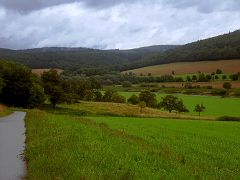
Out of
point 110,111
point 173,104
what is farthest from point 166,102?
point 110,111

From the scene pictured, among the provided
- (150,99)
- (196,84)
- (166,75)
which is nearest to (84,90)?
(150,99)

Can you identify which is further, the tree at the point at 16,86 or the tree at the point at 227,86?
the tree at the point at 227,86

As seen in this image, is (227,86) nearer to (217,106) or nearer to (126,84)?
(217,106)

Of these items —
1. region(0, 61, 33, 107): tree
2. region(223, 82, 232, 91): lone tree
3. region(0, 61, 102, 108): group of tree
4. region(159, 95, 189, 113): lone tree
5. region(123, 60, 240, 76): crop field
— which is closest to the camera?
region(0, 61, 102, 108): group of tree

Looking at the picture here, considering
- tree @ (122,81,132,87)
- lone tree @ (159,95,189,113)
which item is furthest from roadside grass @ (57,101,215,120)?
tree @ (122,81,132,87)

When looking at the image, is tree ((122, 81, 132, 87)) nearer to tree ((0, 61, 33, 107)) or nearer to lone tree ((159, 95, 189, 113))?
lone tree ((159, 95, 189, 113))

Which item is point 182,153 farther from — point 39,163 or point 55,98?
point 55,98

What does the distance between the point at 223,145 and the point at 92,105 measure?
70497 mm

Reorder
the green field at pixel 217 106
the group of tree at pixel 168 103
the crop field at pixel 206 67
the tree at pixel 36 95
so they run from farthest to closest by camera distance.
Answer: the crop field at pixel 206 67, the group of tree at pixel 168 103, the green field at pixel 217 106, the tree at pixel 36 95

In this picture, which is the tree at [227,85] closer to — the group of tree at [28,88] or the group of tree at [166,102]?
the group of tree at [166,102]

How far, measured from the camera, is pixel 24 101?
89500mm

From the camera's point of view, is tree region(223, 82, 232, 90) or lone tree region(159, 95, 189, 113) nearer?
lone tree region(159, 95, 189, 113)

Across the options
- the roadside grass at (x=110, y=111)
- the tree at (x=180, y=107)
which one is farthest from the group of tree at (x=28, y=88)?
the tree at (x=180, y=107)

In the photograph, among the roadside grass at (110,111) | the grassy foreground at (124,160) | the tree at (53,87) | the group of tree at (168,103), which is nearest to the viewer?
the grassy foreground at (124,160)
